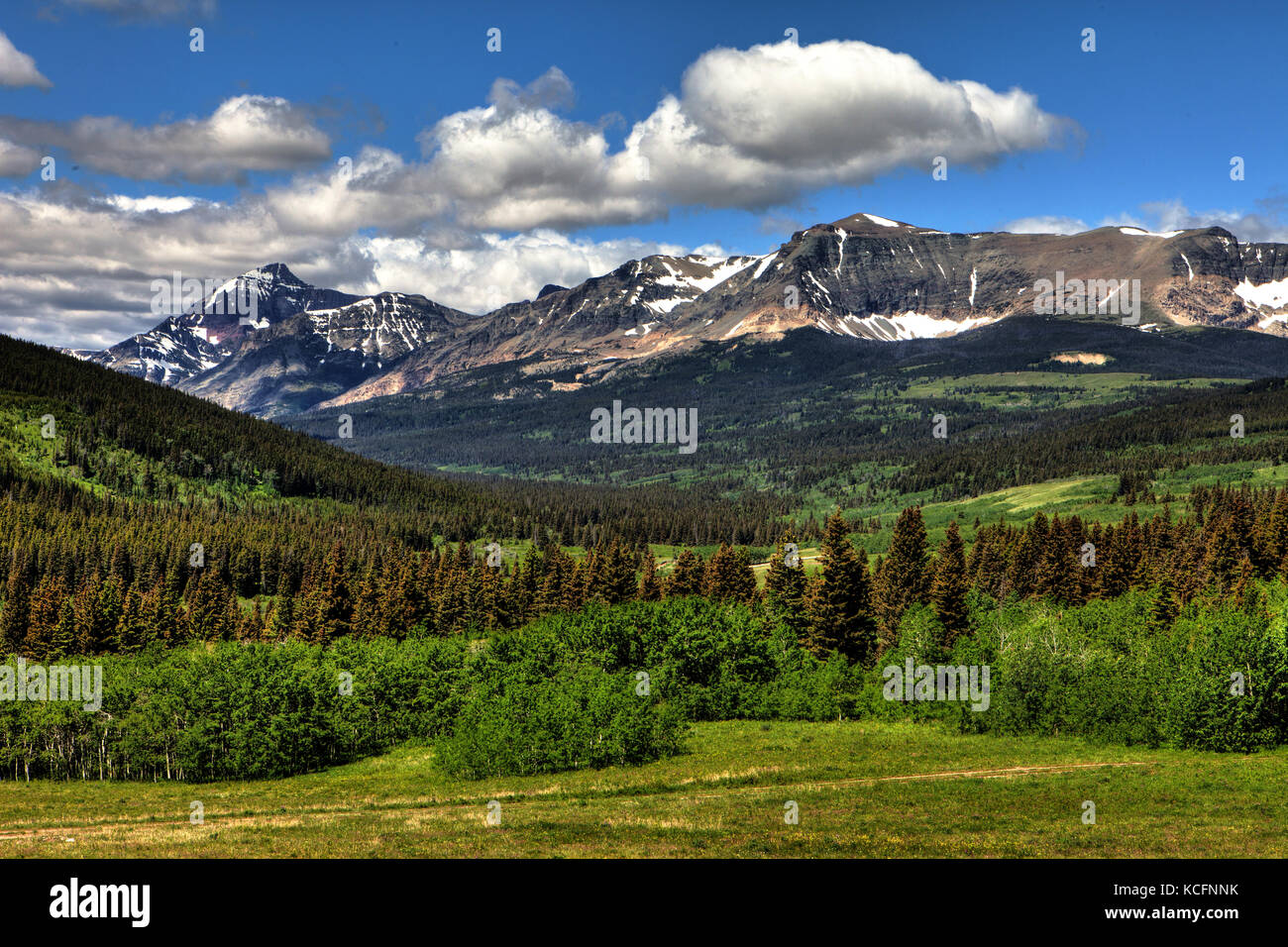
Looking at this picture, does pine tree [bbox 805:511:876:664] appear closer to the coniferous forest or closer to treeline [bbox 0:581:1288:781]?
the coniferous forest

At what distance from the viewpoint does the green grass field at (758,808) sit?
33594 millimetres

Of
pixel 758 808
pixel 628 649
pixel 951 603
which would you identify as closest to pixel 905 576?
pixel 951 603

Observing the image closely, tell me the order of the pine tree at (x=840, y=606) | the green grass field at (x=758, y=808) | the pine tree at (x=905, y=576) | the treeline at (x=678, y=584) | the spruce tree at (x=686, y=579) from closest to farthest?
the green grass field at (x=758, y=808) → the pine tree at (x=840, y=606) → the treeline at (x=678, y=584) → the pine tree at (x=905, y=576) → the spruce tree at (x=686, y=579)

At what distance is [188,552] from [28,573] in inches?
1007

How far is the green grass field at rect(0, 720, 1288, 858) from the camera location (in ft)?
110

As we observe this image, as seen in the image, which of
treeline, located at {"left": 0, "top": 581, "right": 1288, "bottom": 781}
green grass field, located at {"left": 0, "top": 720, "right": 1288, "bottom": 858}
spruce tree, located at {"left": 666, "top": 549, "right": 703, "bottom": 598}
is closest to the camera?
green grass field, located at {"left": 0, "top": 720, "right": 1288, "bottom": 858}

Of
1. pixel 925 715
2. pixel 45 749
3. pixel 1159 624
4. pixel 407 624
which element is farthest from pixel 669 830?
pixel 407 624

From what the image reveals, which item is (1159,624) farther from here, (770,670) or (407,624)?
(407,624)

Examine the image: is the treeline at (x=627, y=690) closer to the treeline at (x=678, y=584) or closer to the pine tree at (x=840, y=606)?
the pine tree at (x=840, y=606)

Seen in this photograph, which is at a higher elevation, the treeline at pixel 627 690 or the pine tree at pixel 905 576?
the pine tree at pixel 905 576

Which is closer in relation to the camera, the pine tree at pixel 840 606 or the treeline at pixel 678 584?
the pine tree at pixel 840 606

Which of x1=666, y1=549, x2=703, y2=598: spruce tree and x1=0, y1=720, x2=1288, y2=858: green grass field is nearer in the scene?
x1=0, y1=720, x2=1288, y2=858: green grass field

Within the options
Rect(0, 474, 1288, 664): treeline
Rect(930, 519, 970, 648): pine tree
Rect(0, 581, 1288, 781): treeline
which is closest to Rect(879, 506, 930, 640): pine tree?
Rect(0, 474, 1288, 664): treeline

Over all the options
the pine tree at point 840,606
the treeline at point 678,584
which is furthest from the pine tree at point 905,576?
the pine tree at point 840,606
